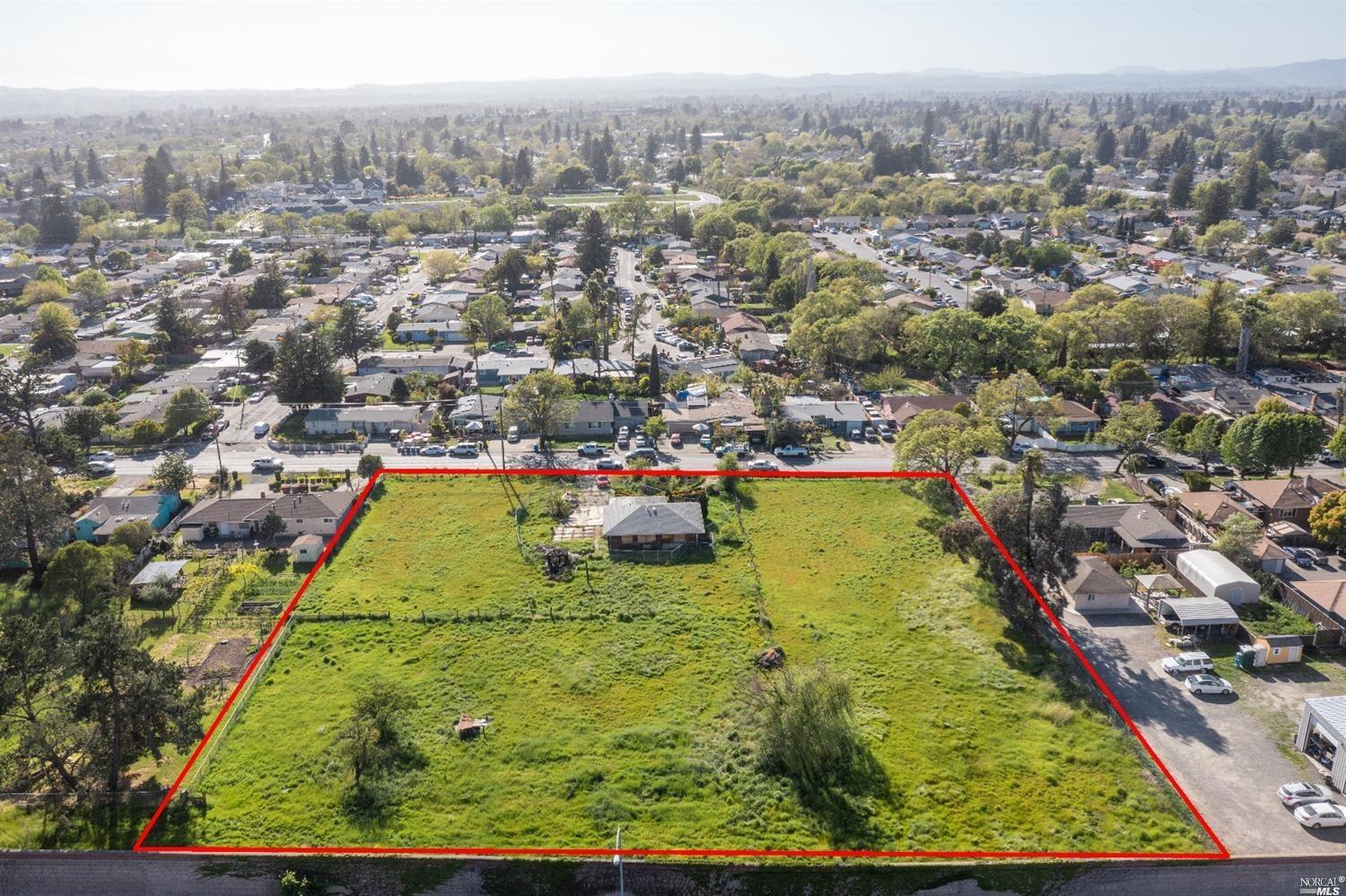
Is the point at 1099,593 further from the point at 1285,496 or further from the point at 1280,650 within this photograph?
the point at 1285,496

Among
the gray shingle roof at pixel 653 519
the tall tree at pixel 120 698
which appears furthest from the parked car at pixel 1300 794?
the tall tree at pixel 120 698

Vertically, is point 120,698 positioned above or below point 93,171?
below

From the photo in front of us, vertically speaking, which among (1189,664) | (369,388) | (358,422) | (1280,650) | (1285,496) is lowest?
(1189,664)

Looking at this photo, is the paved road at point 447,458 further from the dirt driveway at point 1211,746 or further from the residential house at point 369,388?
the dirt driveway at point 1211,746

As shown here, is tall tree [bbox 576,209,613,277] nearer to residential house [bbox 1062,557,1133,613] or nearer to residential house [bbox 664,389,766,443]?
residential house [bbox 664,389,766,443]

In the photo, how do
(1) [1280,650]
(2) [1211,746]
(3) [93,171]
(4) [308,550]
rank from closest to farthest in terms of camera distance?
(2) [1211,746] < (1) [1280,650] < (4) [308,550] < (3) [93,171]

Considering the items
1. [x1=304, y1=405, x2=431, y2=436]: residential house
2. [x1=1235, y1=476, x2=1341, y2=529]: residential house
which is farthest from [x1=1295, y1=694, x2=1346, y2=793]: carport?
[x1=304, y1=405, x2=431, y2=436]: residential house

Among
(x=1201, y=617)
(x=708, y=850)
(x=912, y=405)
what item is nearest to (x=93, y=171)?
(x=912, y=405)

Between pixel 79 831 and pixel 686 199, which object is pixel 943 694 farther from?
pixel 686 199
